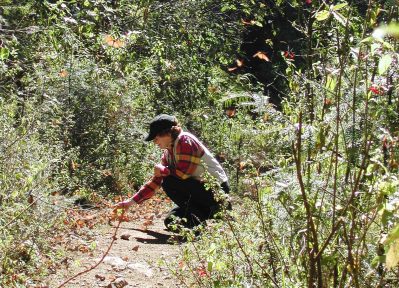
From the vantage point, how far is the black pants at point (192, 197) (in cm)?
647

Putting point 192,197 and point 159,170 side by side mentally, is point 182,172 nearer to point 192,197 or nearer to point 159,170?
point 159,170

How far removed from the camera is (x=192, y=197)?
21.4ft

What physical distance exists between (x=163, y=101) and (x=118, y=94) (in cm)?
252

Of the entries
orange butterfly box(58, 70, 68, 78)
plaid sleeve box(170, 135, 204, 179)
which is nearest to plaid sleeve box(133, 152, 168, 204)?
plaid sleeve box(170, 135, 204, 179)

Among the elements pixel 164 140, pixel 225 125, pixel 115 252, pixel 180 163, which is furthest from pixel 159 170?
pixel 225 125

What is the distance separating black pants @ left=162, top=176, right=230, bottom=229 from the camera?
6473 mm

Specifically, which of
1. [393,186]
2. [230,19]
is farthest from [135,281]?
[230,19]

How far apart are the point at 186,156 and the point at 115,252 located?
1.19 m

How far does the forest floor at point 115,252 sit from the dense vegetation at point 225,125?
0.74 feet

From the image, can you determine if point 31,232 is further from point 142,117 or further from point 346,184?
point 142,117

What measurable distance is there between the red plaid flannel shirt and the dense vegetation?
488mm

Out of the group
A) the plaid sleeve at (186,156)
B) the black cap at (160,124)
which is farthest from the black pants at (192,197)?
the black cap at (160,124)

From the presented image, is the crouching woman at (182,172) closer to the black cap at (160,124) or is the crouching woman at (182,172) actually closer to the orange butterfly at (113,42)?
the black cap at (160,124)

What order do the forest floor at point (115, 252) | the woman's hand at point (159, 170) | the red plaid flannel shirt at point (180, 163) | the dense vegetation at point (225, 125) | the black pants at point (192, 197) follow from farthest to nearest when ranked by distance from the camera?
the black pants at point (192, 197), the woman's hand at point (159, 170), the red plaid flannel shirt at point (180, 163), the forest floor at point (115, 252), the dense vegetation at point (225, 125)
